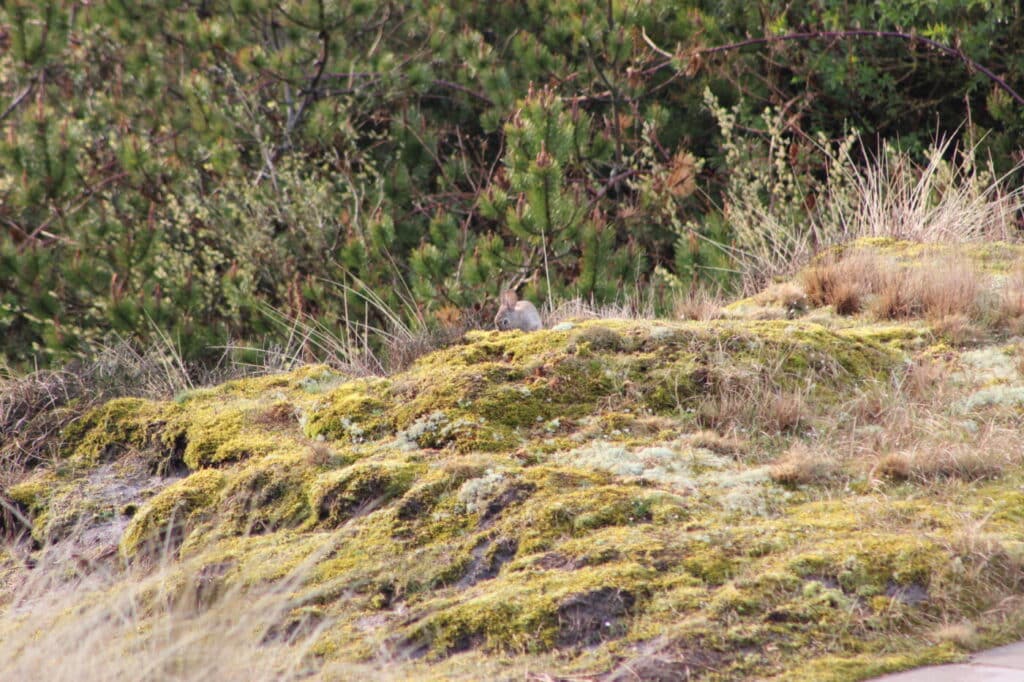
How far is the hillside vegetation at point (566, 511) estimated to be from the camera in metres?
2.67

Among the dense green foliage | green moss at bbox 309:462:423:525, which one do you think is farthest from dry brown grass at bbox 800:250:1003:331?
green moss at bbox 309:462:423:525

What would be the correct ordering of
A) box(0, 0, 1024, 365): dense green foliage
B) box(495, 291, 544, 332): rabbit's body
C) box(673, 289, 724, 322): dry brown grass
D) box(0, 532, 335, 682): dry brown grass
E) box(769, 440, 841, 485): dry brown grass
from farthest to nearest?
box(0, 0, 1024, 365): dense green foliage < box(673, 289, 724, 322): dry brown grass < box(495, 291, 544, 332): rabbit's body < box(769, 440, 841, 485): dry brown grass < box(0, 532, 335, 682): dry brown grass

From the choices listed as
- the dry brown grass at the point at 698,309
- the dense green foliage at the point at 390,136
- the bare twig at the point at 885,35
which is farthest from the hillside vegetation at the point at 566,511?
the bare twig at the point at 885,35

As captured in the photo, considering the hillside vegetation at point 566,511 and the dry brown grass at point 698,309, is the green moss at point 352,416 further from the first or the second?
the dry brown grass at point 698,309

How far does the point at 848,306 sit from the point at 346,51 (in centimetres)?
668

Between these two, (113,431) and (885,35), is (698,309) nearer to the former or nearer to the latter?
(113,431)

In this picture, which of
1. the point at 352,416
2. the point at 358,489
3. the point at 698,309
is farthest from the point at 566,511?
the point at 698,309

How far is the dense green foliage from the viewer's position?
7621 millimetres

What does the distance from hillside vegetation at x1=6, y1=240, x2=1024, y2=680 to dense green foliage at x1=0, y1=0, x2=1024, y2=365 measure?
101 inches

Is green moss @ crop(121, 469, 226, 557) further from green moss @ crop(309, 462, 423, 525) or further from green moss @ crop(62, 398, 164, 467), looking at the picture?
green moss @ crop(62, 398, 164, 467)

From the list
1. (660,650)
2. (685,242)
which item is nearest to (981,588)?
(660,650)

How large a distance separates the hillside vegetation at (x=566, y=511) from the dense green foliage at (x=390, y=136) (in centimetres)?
256

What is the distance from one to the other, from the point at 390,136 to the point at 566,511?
759 cm

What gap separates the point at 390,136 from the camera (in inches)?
404
